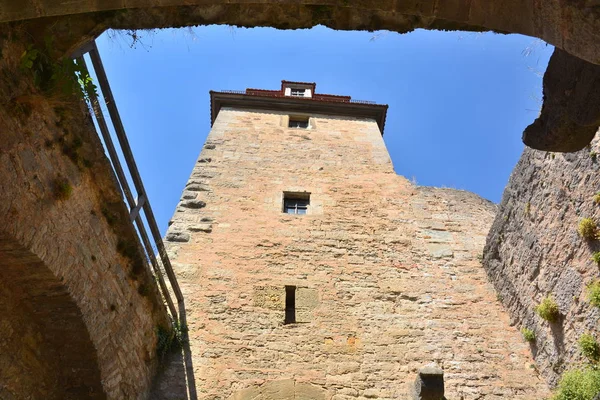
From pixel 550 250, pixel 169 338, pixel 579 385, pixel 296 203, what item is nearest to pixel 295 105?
pixel 296 203

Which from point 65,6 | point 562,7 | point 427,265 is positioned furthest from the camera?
point 427,265

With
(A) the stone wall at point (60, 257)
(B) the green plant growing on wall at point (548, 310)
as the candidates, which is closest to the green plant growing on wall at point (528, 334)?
(B) the green plant growing on wall at point (548, 310)

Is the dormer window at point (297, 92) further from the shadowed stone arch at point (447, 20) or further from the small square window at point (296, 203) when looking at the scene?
the shadowed stone arch at point (447, 20)

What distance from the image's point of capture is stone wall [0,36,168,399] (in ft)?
10.5

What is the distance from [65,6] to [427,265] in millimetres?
5850

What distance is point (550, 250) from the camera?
18.3 feet

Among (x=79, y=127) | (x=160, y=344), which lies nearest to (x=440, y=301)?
(x=160, y=344)

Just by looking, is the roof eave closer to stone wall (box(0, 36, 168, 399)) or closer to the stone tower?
the stone tower

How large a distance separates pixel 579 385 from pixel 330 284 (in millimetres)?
2949

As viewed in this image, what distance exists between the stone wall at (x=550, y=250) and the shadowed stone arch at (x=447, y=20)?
8.98 feet

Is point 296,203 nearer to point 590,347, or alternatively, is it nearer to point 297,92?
point 590,347

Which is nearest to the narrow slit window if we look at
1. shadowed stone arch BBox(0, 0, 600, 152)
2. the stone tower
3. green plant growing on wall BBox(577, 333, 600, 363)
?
the stone tower

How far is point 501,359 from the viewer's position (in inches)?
224

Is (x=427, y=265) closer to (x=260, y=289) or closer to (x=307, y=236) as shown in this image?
(x=307, y=236)
